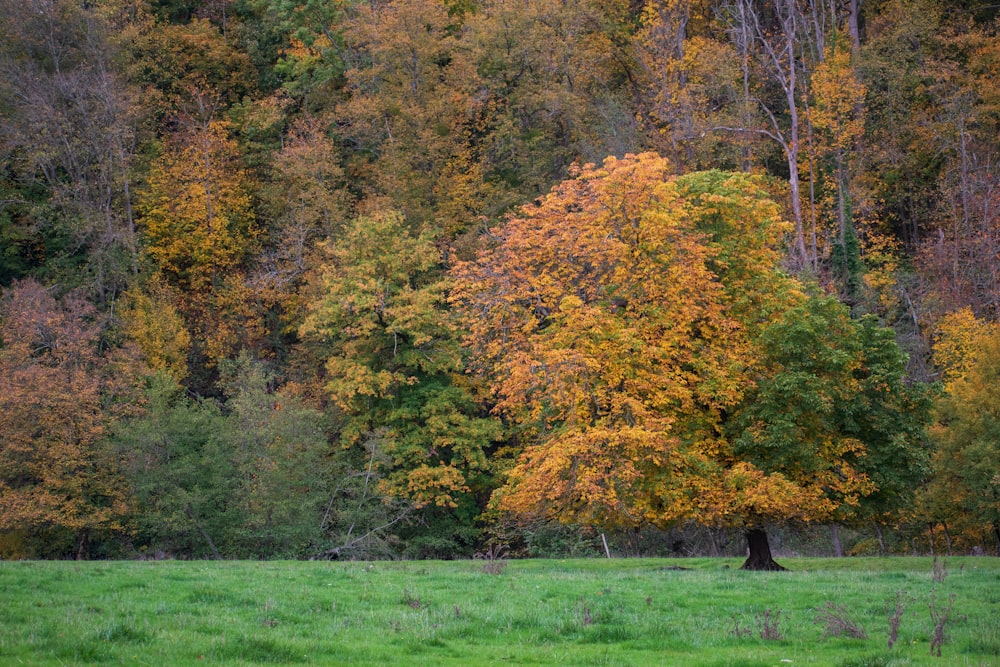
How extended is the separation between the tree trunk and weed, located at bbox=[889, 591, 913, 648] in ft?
26.7

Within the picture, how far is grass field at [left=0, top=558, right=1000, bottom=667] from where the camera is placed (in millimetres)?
9156

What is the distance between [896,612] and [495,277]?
17.6 meters

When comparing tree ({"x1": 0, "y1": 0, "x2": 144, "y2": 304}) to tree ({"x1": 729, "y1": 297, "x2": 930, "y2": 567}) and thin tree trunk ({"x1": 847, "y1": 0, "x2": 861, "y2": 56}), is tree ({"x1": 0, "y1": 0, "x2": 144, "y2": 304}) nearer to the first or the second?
tree ({"x1": 729, "y1": 297, "x2": 930, "y2": 567})

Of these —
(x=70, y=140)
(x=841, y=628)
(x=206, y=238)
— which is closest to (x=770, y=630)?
(x=841, y=628)

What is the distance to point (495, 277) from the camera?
27000 millimetres

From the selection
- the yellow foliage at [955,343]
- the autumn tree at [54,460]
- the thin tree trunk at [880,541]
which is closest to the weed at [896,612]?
the thin tree trunk at [880,541]

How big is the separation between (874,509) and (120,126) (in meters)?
43.8

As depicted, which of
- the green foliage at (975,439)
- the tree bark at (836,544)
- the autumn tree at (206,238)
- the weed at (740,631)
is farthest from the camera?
the autumn tree at (206,238)

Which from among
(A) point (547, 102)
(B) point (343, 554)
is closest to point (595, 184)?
(B) point (343, 554)

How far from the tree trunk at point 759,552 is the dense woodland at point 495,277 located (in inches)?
43.8

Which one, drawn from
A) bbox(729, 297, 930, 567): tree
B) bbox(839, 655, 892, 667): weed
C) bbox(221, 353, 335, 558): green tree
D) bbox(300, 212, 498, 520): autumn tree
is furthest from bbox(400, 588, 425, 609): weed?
bbox(300, 212, 498, 520): autumn tree

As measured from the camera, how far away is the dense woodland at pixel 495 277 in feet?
73.9

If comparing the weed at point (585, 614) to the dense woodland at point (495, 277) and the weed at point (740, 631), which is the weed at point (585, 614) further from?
the dense woodland at point (495, 277)

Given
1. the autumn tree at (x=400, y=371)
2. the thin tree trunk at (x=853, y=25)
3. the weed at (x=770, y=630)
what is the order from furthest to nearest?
1. the thin tree trunk at (x=853, y=25)
2. the autumn tree at (x=400, y=371)
3. the weed at (x=770, y=630)
